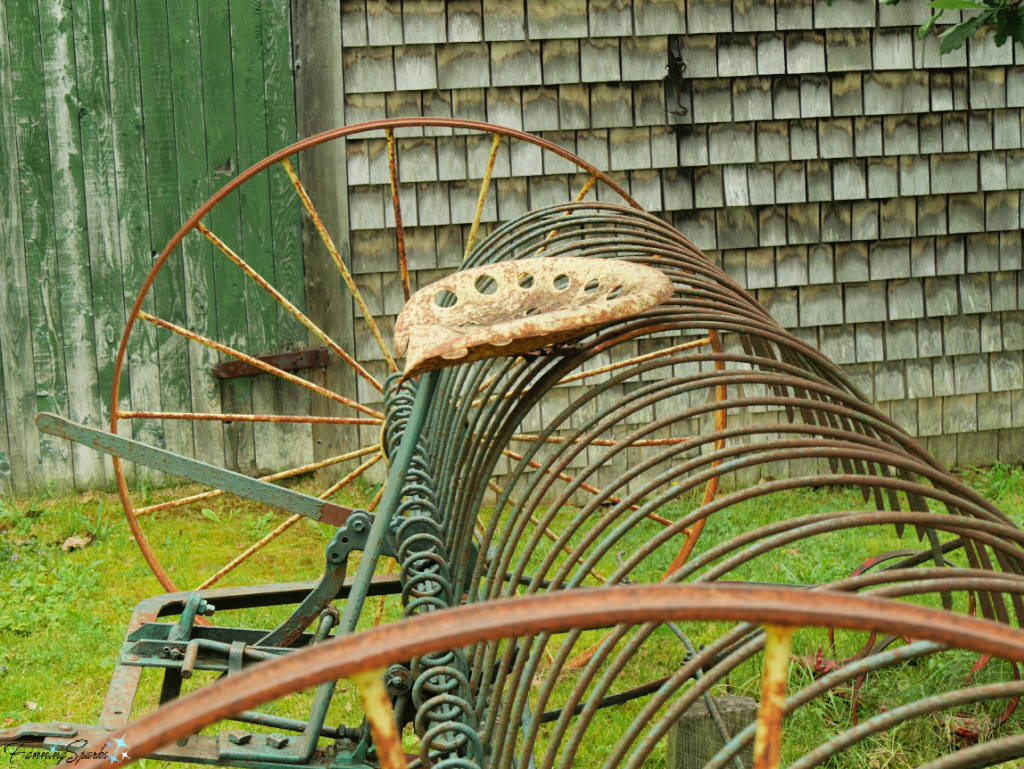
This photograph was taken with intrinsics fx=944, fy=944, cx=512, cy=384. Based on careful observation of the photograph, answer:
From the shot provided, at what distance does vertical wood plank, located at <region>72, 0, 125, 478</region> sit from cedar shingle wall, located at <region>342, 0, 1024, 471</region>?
1.02 meters

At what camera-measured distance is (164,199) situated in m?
4.07

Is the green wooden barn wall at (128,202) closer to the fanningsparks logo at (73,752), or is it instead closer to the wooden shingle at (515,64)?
the wooden shingle at (515,64)

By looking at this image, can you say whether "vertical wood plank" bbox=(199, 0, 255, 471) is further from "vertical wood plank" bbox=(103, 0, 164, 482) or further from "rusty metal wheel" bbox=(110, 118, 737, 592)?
"vertical wood plank" bbox=(103, 0, 164, 482)

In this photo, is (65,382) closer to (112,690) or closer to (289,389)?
(289,389)

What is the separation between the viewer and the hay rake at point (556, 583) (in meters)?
0.50

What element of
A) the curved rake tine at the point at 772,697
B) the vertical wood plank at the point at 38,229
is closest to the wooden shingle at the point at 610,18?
the vertical wood plank at the point at 38,229

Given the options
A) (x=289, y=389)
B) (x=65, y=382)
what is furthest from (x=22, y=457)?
(x=289, y=389)

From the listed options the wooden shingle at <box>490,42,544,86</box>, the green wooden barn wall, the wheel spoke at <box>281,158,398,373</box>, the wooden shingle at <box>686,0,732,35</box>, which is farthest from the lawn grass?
the wooden shingle at <box>686,0,732,35</box>

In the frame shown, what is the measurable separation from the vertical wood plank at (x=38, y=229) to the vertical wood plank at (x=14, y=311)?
2 cm

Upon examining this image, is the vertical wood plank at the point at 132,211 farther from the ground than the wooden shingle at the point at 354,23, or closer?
closer

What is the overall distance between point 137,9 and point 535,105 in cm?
172

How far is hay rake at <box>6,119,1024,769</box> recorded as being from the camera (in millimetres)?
499

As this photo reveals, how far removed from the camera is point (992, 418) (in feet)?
15.3

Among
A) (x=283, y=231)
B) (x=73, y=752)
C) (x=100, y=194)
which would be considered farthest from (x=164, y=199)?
(x=73, y=752)
